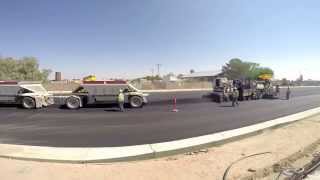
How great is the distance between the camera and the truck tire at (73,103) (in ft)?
75.2

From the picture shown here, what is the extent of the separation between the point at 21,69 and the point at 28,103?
5904 centimetres

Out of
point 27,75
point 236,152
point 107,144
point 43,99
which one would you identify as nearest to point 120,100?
point 43,99

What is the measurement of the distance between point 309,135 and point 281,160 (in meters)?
5.00

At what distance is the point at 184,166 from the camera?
28.2 ft

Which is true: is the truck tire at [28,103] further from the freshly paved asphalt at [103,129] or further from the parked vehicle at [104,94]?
the freshly paved asphalt at [103,129]

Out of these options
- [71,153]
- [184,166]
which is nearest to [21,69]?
[71,153]

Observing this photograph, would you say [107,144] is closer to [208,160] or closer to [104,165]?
[104,165]

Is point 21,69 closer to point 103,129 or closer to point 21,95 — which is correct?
point 21,95

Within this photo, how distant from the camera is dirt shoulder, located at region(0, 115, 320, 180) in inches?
304

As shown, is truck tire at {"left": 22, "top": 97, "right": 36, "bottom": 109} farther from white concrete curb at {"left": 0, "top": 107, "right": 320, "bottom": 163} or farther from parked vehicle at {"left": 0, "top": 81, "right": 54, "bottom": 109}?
white concrete curb at {"left": 0, "top": 107, "right": 320, "bottom": 163}

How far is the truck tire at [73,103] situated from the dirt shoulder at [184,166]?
1397cm

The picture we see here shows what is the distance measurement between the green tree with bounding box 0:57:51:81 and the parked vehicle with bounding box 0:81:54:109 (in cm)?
5247

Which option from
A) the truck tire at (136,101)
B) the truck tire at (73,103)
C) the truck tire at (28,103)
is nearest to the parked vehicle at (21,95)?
the truck tire at (28,103)

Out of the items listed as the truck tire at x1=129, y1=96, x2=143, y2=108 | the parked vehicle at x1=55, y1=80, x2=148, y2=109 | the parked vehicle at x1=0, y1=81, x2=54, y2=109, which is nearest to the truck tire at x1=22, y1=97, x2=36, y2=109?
the parked vehicle at x1=0, y1=81, x2=54, y2=109
